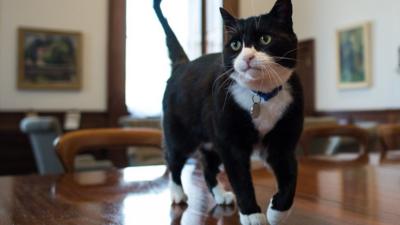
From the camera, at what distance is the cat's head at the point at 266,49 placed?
0.43m

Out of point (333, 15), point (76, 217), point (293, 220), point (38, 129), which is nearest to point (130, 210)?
point (76, 217)

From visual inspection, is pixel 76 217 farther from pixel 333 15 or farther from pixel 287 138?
pixel 333 15

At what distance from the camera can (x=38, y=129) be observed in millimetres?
3068

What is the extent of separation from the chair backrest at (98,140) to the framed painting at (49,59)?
378 centimetres

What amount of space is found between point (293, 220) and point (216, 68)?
0.66ft

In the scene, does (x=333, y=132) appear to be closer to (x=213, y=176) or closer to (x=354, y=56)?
(x=213, y=176)

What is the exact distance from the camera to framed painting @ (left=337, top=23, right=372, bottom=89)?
519 cm

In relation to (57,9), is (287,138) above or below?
below

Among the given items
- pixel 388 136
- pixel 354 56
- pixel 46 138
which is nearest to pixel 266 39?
pixel 388 136

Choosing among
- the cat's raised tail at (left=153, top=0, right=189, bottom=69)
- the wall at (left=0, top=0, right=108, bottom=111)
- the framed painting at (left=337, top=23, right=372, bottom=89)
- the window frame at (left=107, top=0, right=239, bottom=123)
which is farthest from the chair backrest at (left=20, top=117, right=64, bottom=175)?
the framed painting at (left=337, top=23, right=372, bottom=89)

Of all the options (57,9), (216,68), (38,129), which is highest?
(57,9)

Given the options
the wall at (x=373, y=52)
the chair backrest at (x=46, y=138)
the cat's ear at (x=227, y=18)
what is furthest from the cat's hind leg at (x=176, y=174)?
the wall at (x=373, y=52)

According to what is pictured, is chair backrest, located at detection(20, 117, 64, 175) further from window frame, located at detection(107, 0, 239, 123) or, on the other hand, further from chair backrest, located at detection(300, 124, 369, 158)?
chair backrest, located at detection(300, 124, 369, 158)

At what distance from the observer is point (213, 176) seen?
0.67 metres
